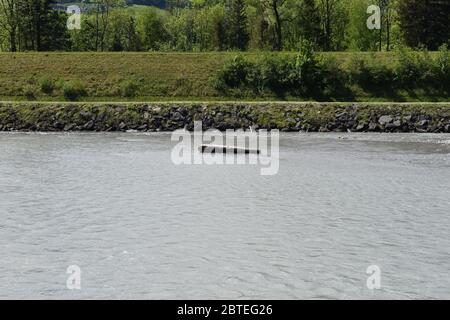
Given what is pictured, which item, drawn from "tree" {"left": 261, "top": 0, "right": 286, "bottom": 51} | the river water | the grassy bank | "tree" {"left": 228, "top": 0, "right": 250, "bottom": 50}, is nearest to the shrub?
the grassy bank

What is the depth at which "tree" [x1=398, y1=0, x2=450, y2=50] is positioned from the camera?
10238 cm

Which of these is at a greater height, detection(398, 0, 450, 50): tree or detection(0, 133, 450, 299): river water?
detection(398, 0, 450, 50): tree

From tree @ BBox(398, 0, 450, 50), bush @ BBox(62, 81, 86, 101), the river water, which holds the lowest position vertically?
Answer: the river water

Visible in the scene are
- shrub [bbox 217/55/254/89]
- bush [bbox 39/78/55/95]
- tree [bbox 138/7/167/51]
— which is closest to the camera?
bush [bbox 39/78/55/95]

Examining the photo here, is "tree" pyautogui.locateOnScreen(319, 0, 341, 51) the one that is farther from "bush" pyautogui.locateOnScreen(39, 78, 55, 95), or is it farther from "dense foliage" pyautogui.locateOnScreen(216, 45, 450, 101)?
"bush" pyautogui.locateOnScreen(39, 78, 55, 95)

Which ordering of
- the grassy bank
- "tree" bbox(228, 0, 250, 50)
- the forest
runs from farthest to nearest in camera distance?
1. "tree" bbox(228, 0, 250, 50)
2. the forest
3. the grassy bank

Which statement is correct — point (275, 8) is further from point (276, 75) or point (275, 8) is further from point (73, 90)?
point (73, 90)

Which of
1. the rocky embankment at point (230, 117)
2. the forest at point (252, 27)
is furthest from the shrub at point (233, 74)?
the rocky embankment at point (230, 117)

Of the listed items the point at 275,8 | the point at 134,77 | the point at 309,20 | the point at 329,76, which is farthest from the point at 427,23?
the point at 134,77

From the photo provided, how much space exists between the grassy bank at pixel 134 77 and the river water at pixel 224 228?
40501mm

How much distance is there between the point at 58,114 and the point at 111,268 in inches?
2095

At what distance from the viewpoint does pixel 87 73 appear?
294 feet

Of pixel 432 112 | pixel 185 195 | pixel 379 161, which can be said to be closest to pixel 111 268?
pixel 185 195

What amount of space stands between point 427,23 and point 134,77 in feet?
155
